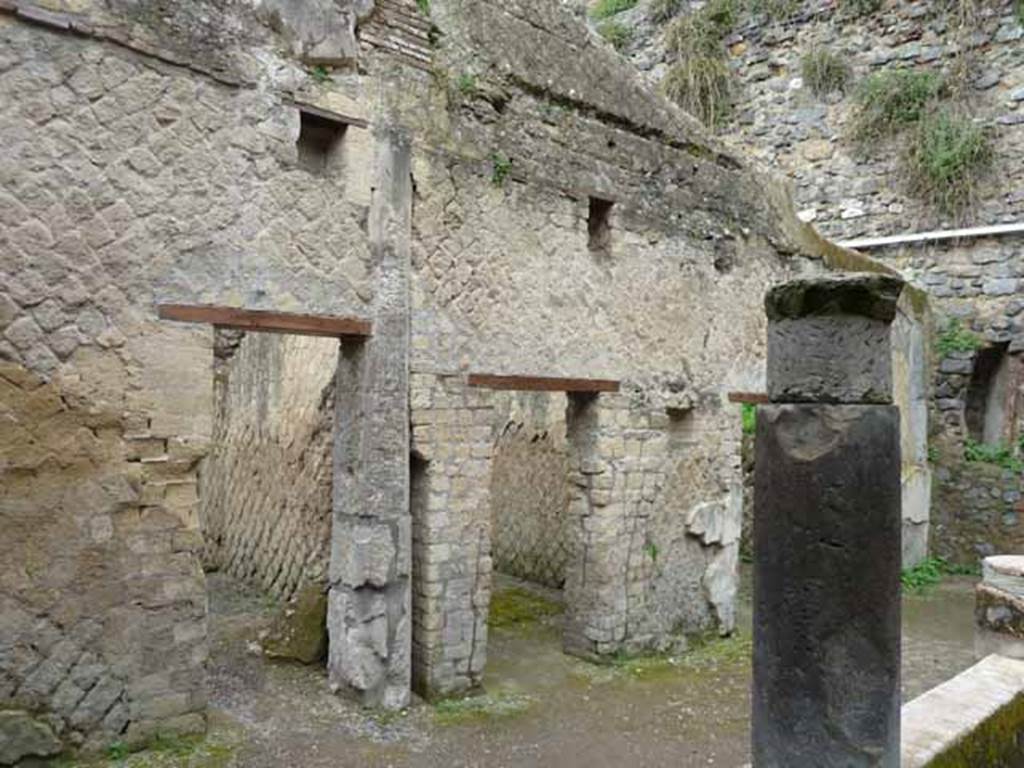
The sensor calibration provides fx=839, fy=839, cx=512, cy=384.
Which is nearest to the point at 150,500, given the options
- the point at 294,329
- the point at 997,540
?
the point at 294,329

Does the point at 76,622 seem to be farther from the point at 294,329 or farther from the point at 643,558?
the point at 643,558

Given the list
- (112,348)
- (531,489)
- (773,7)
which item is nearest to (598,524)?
(531,489)

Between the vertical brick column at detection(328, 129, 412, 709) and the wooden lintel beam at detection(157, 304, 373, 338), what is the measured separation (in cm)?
18

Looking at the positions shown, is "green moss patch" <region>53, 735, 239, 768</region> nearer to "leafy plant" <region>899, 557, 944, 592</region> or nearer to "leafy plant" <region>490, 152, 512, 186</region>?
"leafy plant" <region>490, 152, 512, 186</region>

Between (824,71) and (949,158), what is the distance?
2402 millimetres

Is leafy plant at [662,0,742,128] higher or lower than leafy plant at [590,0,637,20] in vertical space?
lower

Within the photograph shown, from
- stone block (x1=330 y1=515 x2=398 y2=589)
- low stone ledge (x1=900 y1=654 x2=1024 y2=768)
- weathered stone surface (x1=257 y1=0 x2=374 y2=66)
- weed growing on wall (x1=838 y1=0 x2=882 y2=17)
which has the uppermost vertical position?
weed growing on wall (x1=838 y1=0 x2=882 y2=17)

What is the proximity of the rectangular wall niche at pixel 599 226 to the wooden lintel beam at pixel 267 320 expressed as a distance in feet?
7.87

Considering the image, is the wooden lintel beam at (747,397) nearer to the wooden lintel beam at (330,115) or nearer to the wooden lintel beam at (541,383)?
the wooden lintel beam at (541,383)

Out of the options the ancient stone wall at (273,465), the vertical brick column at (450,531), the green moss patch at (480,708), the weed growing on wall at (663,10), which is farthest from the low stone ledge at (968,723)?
the weed growing on wall at (663,10)

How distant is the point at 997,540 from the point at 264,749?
9.77 m

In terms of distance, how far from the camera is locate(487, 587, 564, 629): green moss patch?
8.03 meters

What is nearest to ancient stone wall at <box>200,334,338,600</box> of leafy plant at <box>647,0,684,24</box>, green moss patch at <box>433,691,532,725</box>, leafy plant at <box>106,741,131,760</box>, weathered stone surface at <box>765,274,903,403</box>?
green moss patch at <box>433,691,532,725</box>

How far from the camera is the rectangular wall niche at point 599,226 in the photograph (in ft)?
22.9
